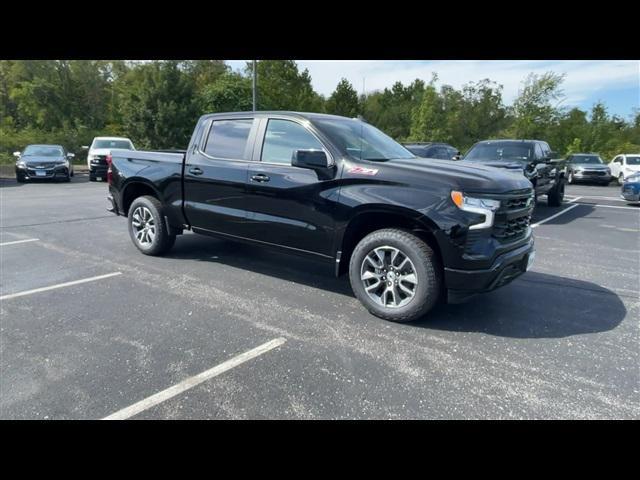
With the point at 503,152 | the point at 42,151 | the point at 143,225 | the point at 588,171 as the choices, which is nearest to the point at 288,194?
the point at 143,225

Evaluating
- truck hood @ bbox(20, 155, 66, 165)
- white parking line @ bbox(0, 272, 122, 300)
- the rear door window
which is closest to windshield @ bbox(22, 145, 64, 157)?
truck hood @ bbox(20, 155, 66, 165)

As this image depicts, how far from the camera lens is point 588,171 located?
20828 millimetres

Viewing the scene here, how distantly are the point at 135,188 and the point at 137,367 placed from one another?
12.3 feet

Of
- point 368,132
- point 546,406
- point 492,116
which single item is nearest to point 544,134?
point 492,116

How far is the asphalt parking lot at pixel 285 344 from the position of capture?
2.62 m

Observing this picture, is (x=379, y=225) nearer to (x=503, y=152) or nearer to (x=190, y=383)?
(x=190, y=383)

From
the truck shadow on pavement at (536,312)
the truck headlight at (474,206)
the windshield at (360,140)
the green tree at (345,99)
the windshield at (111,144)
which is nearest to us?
the truck headlight at (474,206)

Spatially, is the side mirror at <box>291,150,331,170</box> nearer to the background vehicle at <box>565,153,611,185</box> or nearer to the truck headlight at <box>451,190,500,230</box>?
the truck headlight at <box>451,190,500,230</box>

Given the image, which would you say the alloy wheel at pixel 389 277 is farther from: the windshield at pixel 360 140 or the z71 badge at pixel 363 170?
the windshield at pixel 360 140

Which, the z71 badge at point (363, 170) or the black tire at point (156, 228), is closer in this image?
the z71 badge at point (363, 170)

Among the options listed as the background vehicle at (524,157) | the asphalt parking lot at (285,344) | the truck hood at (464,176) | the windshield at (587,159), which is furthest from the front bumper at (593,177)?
the truck hood at (464,176)

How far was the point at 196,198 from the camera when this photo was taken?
5.21 metres

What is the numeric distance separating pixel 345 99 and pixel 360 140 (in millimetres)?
50072

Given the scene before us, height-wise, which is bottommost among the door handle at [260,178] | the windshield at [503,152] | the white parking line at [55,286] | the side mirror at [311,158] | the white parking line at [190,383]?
the white parking line at [190,383]
